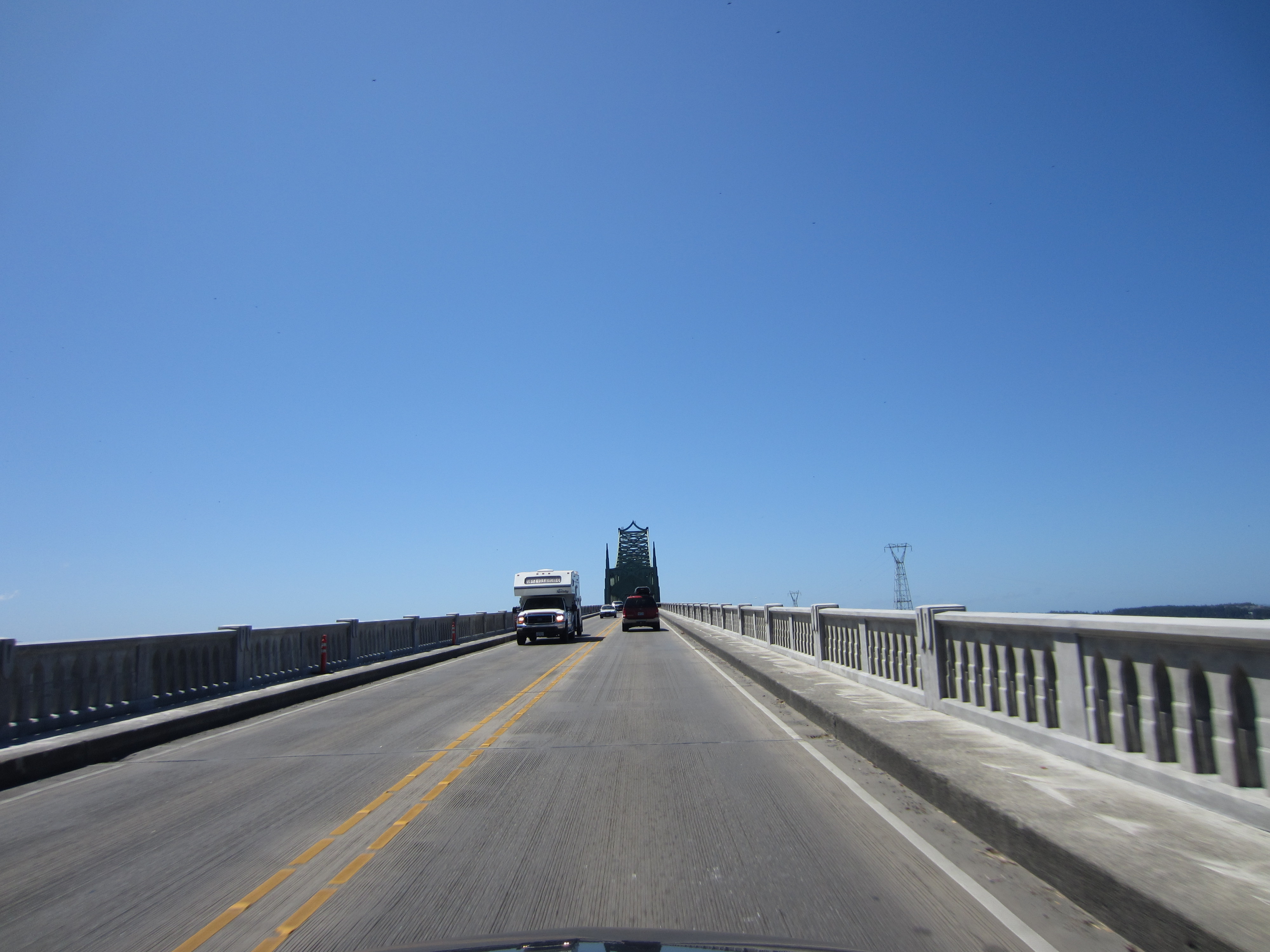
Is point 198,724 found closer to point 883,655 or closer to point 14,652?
point 14,652

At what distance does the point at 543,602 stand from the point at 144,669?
26.3 metres

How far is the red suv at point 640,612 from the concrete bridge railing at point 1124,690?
38.4m

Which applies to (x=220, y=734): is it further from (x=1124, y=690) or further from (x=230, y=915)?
(x=1124, y=690)

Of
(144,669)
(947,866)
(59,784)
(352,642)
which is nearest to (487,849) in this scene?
(947,866)

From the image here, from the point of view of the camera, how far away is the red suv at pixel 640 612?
4919 centimetres

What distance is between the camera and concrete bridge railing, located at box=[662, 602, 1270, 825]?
17.1 ft

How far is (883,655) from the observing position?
12.8m

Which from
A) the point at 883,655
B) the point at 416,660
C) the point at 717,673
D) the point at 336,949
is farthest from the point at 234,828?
the point at 416,660

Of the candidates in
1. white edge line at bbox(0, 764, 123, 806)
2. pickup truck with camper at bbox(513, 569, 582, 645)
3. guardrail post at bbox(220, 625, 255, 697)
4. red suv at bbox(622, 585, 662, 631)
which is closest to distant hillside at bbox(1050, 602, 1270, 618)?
white edge line at bbox(0, 764, 123, 806)

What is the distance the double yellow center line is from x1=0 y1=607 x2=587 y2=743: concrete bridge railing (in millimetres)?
5114

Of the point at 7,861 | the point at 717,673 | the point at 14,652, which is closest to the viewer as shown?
the point at 7,861

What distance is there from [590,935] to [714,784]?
→ 4268 millimetres

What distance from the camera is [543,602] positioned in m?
39.2

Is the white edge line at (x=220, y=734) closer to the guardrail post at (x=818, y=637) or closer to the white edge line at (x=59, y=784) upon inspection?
the white edge line at (x=59, y=784)
